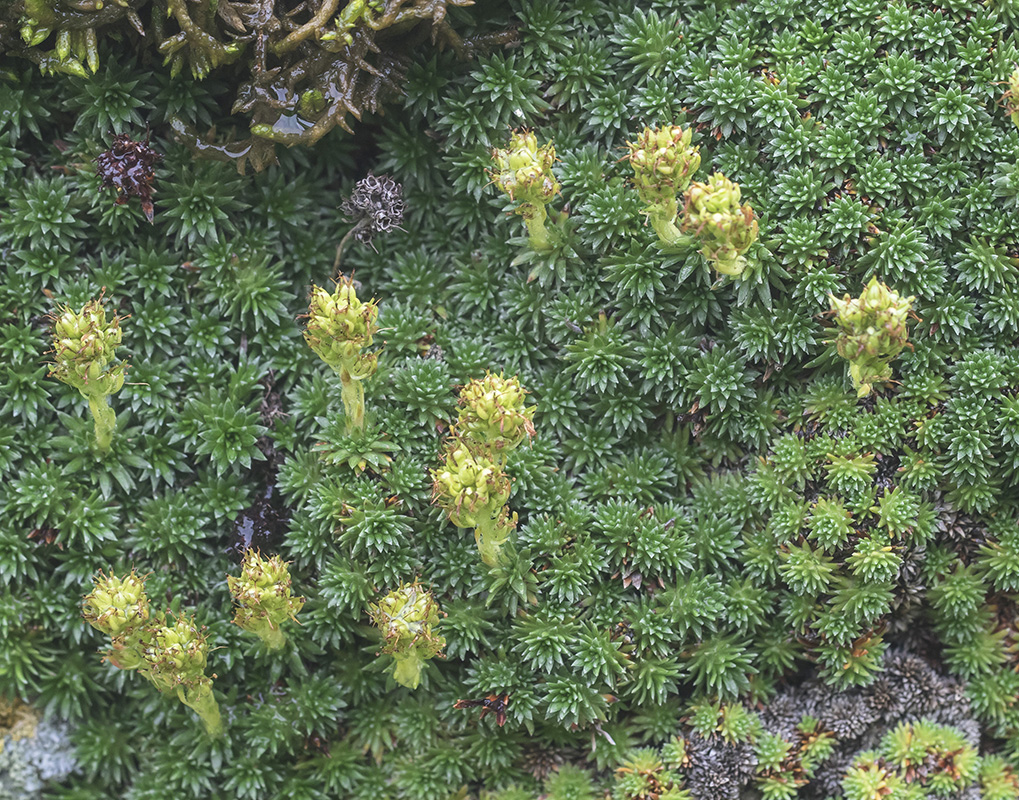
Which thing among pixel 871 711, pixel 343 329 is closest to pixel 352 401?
pixel 343 329

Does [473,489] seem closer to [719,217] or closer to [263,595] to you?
[263,595]

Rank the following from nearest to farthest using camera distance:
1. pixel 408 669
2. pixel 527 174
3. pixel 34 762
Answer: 1. pixel 527 174
2. pixel 408 669
3. pixel 34 762

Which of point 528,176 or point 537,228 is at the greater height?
point 528,176

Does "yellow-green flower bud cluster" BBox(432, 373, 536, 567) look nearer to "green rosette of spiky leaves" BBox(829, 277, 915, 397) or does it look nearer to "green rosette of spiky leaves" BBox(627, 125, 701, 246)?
"green rosette of spiky leaves" BBox(627, 125, 701, 246)

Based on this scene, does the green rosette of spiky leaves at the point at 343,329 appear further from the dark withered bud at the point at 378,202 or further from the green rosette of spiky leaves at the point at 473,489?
the dark withered bud at the point at 378,202

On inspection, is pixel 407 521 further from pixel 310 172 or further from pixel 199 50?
pixel 199 50

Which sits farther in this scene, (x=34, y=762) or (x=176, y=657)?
(x=34, y=762)
